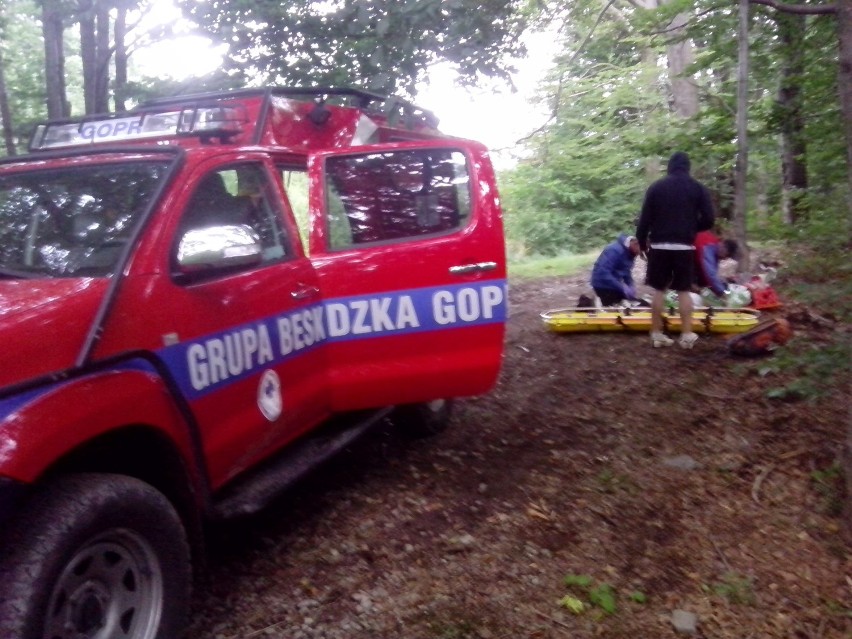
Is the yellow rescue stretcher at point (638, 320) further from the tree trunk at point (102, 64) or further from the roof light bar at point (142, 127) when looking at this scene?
the tree trunk at point (102, 64)

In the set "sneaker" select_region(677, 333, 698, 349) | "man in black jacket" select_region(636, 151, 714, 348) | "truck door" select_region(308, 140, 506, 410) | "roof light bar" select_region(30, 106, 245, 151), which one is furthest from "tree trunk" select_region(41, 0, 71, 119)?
"sneaker" select_region(677, 333, 698, 349)

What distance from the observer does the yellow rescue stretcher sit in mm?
7594

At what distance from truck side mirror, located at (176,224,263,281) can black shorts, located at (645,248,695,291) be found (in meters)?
4.71

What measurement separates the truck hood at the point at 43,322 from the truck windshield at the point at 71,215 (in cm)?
17

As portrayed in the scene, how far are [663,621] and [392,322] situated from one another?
196 centimetres

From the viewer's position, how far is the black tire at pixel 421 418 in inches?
206

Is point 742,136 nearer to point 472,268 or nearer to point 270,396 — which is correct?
Result: point 472,268

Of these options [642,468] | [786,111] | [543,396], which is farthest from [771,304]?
[642,468]

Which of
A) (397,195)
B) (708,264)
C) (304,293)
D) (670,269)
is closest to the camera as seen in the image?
(304,293)

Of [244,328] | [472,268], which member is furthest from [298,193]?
[244,328]

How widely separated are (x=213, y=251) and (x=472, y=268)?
5.31 ft

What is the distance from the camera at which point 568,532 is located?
4023 millimetres

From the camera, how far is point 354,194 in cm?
457

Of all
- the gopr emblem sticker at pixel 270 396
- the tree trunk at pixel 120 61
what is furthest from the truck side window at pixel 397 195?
the tree trunk at pixel 120 61
